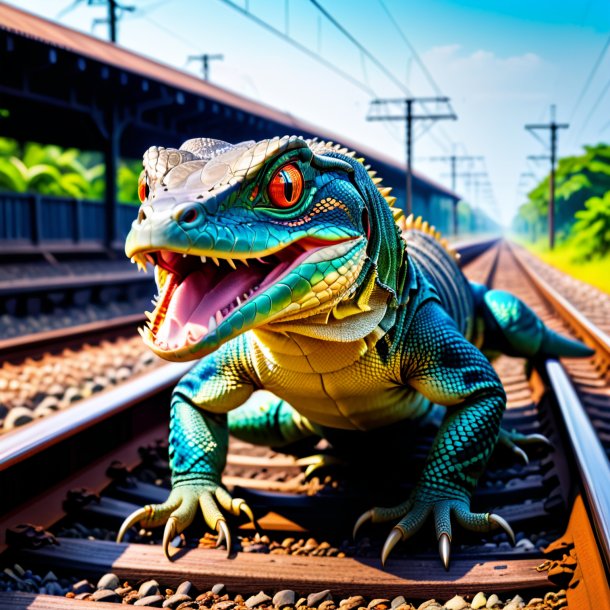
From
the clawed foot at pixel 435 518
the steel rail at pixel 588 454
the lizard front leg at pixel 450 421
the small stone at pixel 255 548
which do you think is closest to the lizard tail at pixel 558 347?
the steel rail at pixel 588 454

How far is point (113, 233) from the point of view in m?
17.9

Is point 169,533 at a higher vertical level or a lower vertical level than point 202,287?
lower

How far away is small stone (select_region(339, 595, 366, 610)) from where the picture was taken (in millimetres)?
2271

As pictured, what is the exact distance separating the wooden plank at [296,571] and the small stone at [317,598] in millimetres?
25

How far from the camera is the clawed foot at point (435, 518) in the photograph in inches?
96.9

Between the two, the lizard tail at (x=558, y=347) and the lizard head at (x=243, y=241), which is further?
the lizard tail at (x=558, y=347)

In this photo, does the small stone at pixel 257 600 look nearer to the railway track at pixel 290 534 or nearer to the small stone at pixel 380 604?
the railway track at pixel 290 534

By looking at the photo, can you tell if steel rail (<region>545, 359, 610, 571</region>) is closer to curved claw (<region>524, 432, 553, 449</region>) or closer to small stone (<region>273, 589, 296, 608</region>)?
curved claw (<region>524, 432, 553, 449</region>)

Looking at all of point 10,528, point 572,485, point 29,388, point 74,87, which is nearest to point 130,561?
point 10,528

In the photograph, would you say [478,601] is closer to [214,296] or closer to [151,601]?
[151,601]

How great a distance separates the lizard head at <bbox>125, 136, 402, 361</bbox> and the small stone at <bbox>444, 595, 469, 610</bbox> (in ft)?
3.05

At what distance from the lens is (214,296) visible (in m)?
2.08

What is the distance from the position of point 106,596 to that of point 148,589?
14 centimetres

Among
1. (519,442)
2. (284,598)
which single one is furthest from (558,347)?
(284,598)
